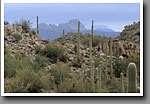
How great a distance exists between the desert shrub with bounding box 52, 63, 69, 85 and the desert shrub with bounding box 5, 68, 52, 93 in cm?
20

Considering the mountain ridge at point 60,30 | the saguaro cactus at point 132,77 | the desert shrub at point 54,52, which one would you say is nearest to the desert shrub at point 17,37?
the mountain ridge at point 60,30

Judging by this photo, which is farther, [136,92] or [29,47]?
[29,47]

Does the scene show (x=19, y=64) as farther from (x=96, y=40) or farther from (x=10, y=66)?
(x=96, y=40)

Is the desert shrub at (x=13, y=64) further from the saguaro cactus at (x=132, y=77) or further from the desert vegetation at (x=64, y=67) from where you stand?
the saguaro cactus at (x=132, y=77)

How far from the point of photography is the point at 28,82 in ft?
18.9

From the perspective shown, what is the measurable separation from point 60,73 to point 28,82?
83 centimetres

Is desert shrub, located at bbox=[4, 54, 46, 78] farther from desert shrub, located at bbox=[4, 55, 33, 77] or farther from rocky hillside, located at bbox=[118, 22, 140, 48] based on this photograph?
rocky hillside, located at bbox=[118, 22, 140, 48]

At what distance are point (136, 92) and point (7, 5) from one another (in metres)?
3.25

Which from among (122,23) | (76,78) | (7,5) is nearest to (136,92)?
(76,78)

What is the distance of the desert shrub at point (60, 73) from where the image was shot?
601 cm

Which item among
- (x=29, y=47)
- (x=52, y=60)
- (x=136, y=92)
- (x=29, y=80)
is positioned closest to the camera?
(x=136, y=92)

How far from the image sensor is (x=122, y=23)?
6.45 m

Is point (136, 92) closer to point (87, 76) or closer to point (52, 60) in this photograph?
point (87, 76)

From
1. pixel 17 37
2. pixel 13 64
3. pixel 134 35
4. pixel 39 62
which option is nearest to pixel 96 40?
pixel 134 35
